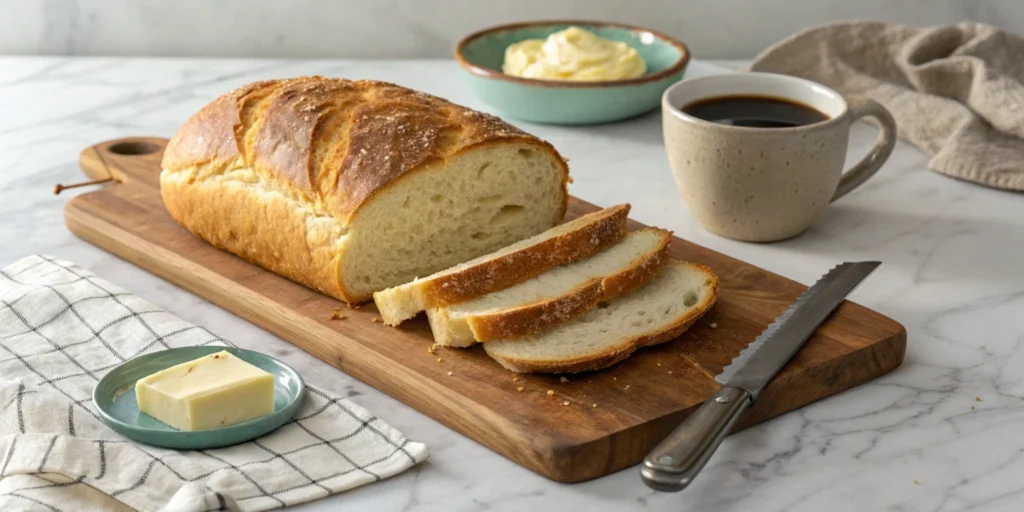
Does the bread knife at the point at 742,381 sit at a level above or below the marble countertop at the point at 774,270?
above

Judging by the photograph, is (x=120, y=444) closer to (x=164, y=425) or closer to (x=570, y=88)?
(x=164, y=425)

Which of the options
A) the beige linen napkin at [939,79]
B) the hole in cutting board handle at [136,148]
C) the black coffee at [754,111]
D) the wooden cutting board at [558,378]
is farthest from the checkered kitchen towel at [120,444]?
the beige linen napkin at [939,79]

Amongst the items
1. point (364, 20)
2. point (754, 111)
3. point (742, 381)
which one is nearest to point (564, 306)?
point (742, 381)

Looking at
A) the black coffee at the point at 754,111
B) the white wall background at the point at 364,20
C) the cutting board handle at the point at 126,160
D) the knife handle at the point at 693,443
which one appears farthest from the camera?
the white wall background at the point at 364,20

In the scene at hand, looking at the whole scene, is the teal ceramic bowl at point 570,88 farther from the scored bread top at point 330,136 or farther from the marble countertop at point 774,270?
the scored bread top at point 330,136

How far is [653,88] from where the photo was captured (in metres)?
3.52

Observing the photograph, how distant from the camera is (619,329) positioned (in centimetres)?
221

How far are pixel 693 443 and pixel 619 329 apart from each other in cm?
48

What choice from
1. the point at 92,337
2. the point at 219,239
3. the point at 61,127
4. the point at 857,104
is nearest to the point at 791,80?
the point at 857,104

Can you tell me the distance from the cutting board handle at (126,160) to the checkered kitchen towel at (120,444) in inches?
30.1

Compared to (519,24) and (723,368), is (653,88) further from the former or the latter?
(723,368)

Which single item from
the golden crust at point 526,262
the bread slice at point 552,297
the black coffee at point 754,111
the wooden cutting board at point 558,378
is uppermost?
the black coffee at point 754,111

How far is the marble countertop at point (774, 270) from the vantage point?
187 cm

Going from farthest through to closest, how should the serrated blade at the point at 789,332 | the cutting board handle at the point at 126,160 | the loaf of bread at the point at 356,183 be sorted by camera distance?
the cutting board handle at the point at 126,160 → the loaf of bread at the point at 356,183 → the serrated blade at the point at 789,332
